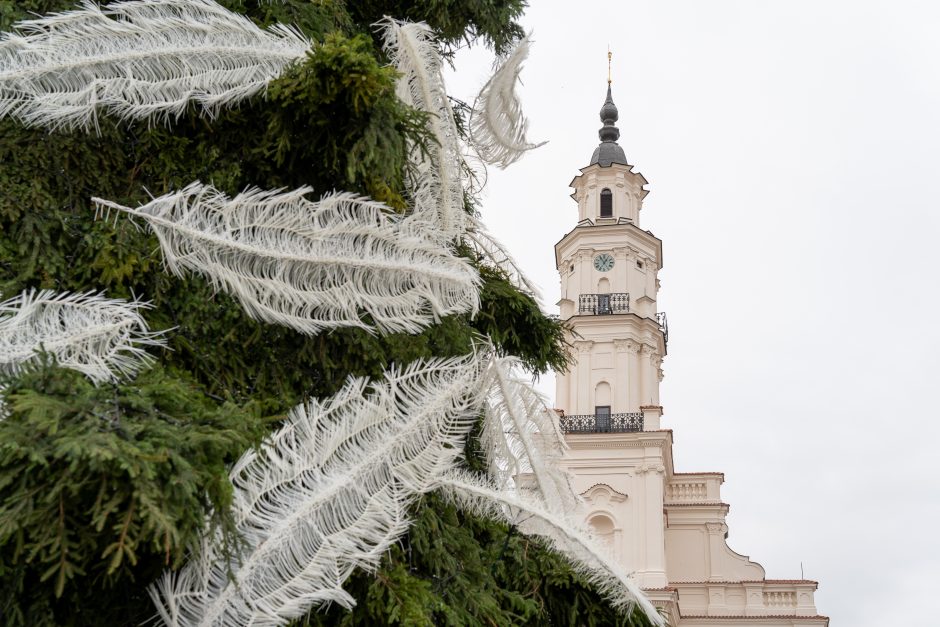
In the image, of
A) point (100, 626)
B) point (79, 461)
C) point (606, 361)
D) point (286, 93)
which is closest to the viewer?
point (79, 461)

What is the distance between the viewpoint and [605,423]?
3191 centimetres

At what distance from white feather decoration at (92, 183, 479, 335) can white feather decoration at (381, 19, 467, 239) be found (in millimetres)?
534

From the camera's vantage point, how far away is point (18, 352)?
3.40 meters

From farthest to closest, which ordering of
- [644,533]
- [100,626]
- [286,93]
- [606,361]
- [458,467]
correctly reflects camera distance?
[606,361]
[644,533]
[458,467]
[286,93]
[100,626]

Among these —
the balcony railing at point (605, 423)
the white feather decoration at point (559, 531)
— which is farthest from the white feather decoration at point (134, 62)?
the balcony railing at point (605, 423)

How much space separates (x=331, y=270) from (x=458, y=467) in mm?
1058

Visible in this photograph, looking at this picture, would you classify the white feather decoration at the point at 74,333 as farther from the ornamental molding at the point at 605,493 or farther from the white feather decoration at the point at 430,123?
the ornamental molding at the point at 605,493

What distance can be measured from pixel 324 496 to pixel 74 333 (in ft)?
2.82

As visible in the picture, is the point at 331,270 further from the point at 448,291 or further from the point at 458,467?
the point at 458,467

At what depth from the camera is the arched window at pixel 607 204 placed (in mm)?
35906

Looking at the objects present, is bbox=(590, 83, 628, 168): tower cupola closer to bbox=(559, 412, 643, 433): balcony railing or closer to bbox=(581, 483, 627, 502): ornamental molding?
bbox=(559, 412, 643, 433): balcony railing

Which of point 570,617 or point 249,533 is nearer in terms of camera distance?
point 249,533

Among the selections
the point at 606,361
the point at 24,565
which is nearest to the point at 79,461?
the point at 24,565

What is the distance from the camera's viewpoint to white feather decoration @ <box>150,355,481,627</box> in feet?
11.0
